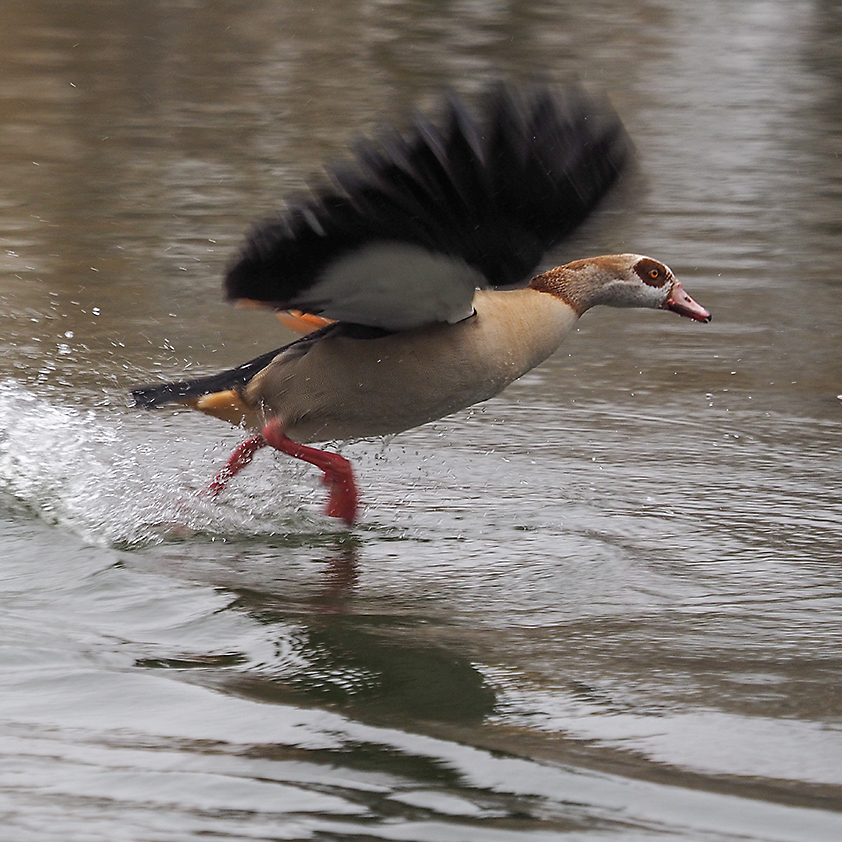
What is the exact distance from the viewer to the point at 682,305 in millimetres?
5898

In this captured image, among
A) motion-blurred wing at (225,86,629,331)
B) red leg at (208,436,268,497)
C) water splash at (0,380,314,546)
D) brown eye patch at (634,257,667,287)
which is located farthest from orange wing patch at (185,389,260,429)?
brown eye patch at (634,257,667,287)

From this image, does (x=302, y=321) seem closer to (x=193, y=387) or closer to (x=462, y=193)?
(x=193, y=387)

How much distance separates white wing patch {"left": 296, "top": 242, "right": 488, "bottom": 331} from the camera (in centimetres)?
471

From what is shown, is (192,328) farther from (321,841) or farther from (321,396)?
(321,841)

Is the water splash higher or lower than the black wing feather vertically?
lower

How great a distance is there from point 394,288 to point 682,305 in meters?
1.43

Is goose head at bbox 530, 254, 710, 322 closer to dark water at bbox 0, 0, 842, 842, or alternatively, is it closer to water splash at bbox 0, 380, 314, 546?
dark water at bbox 0, 0, 842, 842

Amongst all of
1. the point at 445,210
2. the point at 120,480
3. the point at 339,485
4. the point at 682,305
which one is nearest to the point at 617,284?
the point at 682,305

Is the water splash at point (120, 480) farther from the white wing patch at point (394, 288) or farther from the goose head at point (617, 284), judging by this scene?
the goose head at point (617, 284)

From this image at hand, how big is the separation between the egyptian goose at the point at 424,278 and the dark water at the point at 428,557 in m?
0.26

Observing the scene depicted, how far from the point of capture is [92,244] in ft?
30.2

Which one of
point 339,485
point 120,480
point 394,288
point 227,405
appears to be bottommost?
point 120,480

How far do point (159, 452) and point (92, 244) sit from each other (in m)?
3.34

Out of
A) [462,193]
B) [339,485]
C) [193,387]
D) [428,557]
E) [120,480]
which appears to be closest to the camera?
[462,193]
